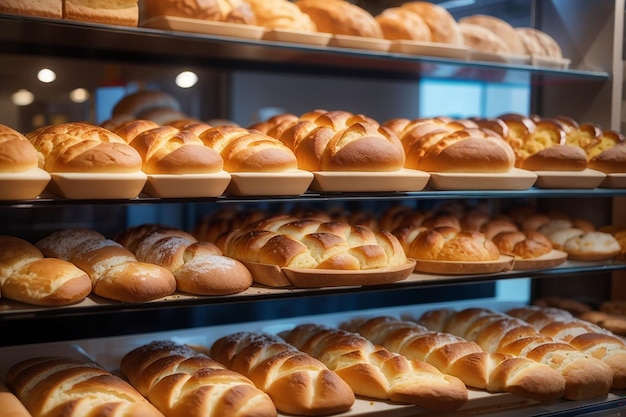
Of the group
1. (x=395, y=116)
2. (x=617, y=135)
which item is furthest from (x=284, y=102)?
(x=617, y=135)

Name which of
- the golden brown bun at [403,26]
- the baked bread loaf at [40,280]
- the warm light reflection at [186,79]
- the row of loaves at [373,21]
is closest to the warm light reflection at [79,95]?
the warm light reflection at [186,79]

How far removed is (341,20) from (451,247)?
3.45 ft

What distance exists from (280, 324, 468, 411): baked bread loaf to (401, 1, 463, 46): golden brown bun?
1415mm

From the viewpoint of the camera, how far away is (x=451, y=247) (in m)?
3.19

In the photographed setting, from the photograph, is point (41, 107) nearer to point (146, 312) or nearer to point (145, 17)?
point (145, 17)

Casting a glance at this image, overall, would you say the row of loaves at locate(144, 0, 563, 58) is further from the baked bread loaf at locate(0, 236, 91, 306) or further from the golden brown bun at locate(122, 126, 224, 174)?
the baked bread loaf at locate(0, 236, 91, 306)

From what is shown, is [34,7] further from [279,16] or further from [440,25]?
[440,25]

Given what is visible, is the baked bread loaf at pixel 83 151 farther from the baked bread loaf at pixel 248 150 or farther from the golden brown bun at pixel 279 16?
the golden brown bun at pixel 279 16

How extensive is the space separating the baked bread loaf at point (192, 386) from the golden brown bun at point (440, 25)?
5.73 ft

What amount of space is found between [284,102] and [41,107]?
1.20m

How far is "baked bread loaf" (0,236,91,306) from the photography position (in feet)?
7.89

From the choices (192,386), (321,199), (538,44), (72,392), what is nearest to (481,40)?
(538,44)

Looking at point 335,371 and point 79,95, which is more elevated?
point 79,95

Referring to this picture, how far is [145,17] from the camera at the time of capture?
303 cm
